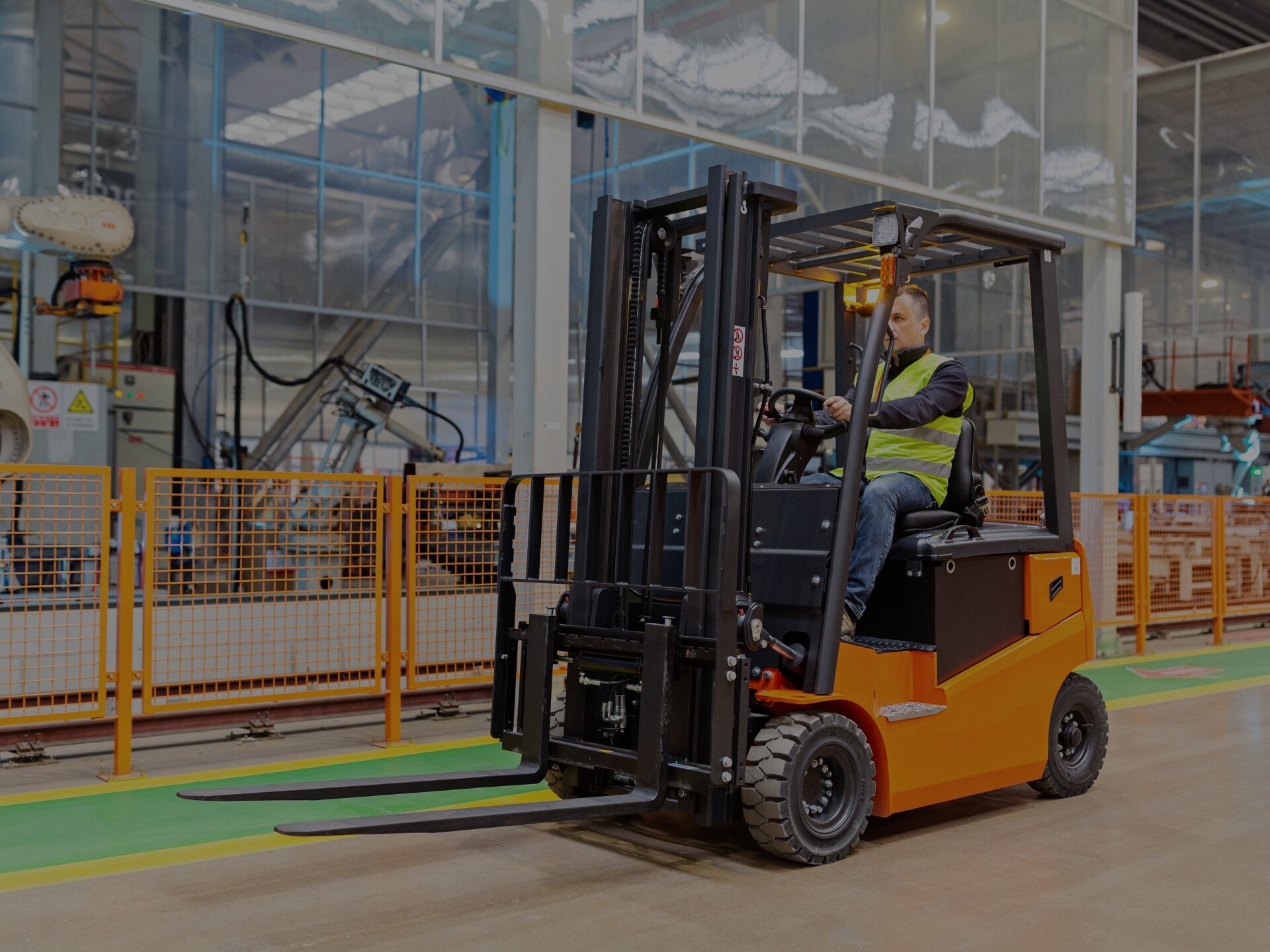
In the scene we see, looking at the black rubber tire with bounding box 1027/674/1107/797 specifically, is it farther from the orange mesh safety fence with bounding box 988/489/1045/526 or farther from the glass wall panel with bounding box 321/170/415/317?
the glass wall panel with bounding box 321/170/415/317

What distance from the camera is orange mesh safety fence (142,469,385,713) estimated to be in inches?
263

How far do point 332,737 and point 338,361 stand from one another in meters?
7.94

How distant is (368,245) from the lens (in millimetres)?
18297

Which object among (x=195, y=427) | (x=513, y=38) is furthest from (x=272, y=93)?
(x=513, y=38)

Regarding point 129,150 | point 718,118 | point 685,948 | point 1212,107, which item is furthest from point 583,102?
point 1212,107

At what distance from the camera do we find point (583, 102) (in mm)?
8914

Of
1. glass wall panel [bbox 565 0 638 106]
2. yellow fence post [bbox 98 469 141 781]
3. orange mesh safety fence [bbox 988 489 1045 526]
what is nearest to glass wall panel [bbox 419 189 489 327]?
glass wall panel [bbox 565 0 638 106]

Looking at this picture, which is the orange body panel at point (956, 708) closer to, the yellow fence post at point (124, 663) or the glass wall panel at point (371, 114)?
the yellow fence post at point (124, 663)

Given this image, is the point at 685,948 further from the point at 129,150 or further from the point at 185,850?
the point at 129,150

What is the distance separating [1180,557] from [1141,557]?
3.39ft

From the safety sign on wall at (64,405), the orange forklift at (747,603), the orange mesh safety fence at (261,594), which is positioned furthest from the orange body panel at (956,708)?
the safety sign on wall at (64,405)

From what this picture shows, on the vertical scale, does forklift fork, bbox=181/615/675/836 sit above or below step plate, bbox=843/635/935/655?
below

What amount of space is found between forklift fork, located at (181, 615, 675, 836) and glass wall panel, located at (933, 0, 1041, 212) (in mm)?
8493

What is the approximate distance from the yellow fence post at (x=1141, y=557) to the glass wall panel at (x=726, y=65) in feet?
16.0
